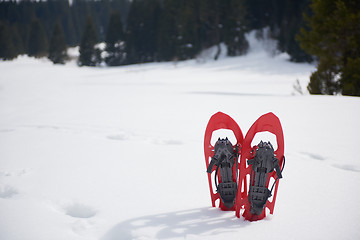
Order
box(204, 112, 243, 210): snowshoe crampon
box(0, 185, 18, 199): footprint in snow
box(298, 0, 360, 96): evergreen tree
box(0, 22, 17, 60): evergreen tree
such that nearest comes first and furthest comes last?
box(204, 112, 243, 210): snowshoe crampon → box(0, 185, 18, 199): footprint in snow → box(298, 0, 360, 96): evergreen tree → box(0, 22, 17, 60): evergreen tree

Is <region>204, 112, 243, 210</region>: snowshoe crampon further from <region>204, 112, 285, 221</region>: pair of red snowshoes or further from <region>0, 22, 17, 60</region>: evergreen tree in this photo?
<region>0, 22, 17, 60</region>: evergreen tree

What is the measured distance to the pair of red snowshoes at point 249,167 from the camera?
194 cm

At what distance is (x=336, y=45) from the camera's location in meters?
8.12

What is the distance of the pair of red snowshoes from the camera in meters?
1.94

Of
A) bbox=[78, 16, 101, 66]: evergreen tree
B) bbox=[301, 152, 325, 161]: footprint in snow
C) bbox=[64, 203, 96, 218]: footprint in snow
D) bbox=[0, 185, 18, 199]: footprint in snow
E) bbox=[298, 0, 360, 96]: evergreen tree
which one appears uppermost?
bbox=[78, 16, 101, 66]: evergreen tree

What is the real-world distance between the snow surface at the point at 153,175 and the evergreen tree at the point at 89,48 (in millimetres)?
22711

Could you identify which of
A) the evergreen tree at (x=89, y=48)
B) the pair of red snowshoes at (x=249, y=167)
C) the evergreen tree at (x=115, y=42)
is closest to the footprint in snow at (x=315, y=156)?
the pair of red snowshoes at (x=249, y=167)

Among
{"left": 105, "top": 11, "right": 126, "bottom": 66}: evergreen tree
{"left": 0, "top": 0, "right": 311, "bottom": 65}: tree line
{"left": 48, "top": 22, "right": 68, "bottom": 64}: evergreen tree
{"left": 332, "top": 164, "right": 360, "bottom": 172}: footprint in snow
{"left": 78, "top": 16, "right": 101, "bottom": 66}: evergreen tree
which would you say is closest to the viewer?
{"left": 332, "top": 164, "right": 360, "bottom": 172}: footprint in snow

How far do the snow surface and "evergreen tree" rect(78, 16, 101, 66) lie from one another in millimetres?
22711

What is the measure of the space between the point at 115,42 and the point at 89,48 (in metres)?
2.95

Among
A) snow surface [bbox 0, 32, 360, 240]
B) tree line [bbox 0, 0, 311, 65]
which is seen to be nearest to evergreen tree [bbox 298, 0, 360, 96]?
snow surface [bbox 0, 32, 360, 240]

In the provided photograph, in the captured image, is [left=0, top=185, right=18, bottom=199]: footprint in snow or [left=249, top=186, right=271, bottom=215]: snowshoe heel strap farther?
[left=0, top=185, right=18, bottom=199]: footprint in snow

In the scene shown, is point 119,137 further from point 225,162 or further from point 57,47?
point 57,47

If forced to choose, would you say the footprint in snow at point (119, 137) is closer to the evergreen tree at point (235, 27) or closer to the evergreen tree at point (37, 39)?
the evergreen tree at point (235, 27)
